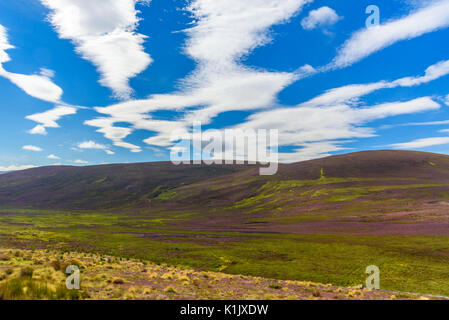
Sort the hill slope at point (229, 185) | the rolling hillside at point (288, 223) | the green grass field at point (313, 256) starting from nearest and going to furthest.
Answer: the green grass field at point (313, 256), the rolling hillside at point (288, 223), the hill slope at point (229, 185)

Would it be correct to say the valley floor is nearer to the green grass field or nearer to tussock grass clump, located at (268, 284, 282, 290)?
tussock grass clump, located at (268, 284, 282, 290)


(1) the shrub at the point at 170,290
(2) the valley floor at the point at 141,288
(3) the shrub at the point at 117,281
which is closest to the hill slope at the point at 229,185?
(2) the valley floor at the point at 141,288

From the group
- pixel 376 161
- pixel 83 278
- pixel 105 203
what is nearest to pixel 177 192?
pixel 105 203

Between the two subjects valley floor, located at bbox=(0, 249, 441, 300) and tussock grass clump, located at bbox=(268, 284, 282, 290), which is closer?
valley floor, located at bbox=(0, 249, 441, 300)

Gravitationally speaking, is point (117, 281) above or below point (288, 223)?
above

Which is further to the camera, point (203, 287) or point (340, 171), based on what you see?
point (340, 171)

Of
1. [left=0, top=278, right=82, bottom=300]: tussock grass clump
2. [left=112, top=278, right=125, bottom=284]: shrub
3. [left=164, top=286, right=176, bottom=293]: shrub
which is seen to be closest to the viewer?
A: [left=0, top=278, right=82, bottom=300]: tussock grass clump

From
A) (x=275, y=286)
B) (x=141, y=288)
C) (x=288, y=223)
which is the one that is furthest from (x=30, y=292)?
(x=288, y=223)

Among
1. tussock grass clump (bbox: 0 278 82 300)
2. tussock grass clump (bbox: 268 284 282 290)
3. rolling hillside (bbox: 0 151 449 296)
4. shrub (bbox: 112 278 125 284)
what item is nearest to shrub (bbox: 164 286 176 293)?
shrub (bbox: 112 278 125 284)

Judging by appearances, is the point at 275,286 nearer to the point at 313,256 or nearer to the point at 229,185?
the point at 313,256

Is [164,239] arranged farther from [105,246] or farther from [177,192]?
[177,192]

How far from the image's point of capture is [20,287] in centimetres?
1009

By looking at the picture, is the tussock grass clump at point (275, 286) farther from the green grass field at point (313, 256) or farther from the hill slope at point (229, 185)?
the hill slope at point (229, 185)
